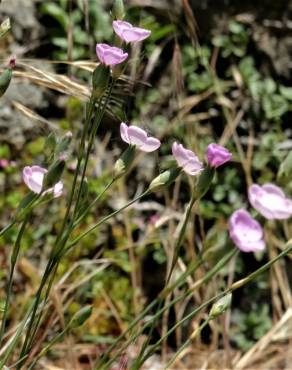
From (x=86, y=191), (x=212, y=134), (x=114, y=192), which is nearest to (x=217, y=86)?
(x=212, y=134)

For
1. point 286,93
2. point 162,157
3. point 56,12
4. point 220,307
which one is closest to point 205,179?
point 220,307

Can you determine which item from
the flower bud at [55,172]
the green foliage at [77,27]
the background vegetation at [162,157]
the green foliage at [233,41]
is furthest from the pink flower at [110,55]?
the green foliage at [233,41]

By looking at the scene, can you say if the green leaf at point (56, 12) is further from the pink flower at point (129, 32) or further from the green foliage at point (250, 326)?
the pink flower at point (129, 32)

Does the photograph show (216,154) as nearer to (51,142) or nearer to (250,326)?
(51,142)

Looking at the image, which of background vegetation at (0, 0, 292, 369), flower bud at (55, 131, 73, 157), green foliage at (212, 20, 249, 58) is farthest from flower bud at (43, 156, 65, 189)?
green foliage at (212, 20, 249, 58)

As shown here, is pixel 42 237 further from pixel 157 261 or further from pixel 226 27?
pixel 226 27

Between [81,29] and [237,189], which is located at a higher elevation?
[81,29]
